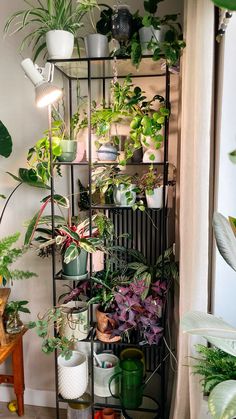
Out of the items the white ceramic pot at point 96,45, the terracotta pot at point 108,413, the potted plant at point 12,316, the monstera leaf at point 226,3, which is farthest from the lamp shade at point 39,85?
the terracotta pot at point 108,413

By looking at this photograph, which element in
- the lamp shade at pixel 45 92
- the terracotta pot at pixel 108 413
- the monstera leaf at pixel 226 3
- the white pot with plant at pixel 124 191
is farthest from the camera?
the terracotta pot at pixel 108 413

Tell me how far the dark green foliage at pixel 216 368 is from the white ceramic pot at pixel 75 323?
2.37 feet

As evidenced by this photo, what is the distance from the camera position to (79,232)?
5.73 feet

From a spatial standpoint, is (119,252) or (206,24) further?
(119,252)

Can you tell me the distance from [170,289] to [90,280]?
0.44 meters

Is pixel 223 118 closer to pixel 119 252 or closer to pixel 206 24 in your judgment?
pixel 206 24

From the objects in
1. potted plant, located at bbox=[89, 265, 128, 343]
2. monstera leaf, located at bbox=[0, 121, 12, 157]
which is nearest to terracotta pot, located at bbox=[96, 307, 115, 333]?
potted plant, located at bbox=[89, 265, 128, 343]

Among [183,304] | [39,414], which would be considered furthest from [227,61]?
[39,414]

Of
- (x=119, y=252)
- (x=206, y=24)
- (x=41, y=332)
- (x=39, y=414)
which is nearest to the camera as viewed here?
(x=206, y=24)

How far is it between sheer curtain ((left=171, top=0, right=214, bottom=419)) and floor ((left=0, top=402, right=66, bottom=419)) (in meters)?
1.04

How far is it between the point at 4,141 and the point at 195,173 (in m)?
1.12

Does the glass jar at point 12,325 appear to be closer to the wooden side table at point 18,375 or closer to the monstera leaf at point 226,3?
the wooden side table at point 18,375

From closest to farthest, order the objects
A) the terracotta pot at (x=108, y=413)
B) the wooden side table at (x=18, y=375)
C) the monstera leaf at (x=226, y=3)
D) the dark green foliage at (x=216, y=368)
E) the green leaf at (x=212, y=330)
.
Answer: the monstera leaf at (x=226, y=3) < the green leaf at (x=212, y=330) < the dark green foliage at (x=216, y=368) < the terracotta pot at (x=108, y=413) < the wooden side table at (x=18, y=375)

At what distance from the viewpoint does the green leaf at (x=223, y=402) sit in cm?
78
